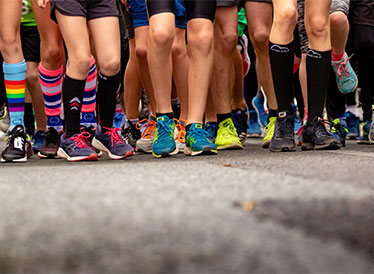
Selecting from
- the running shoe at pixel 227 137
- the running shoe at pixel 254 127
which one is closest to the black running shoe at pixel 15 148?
the running shoe at pixel 227 137

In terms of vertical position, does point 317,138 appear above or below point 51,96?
below

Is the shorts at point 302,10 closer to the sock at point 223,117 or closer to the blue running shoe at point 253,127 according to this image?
the sock at point 223,117

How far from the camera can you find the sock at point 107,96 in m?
3.00

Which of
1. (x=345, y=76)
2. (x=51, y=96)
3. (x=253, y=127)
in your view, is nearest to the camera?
(x=51, y=96)

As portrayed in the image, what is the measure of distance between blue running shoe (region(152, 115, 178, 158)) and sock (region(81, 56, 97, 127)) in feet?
1.79

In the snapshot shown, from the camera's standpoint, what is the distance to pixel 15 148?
112 inches

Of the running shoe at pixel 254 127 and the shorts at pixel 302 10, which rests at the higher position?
the shorts at pixel 302 10

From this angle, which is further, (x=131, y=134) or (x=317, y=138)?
(x=131, y=134)

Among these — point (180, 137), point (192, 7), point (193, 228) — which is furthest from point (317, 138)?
point (193, 228)

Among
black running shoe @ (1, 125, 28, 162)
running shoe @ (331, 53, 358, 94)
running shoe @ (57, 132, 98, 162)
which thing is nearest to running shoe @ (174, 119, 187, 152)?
running shoe @ (57, 132, 98, 162)

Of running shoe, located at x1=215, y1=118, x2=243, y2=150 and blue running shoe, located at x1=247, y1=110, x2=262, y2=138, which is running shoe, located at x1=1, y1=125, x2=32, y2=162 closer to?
running shoe, located at x1=215, y1=118, x2=243, y2=150

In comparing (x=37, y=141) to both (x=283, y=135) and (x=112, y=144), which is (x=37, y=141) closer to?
(x=112, y=144)

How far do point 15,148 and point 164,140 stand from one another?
0.83 metres

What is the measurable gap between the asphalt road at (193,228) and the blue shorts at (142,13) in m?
2.51
